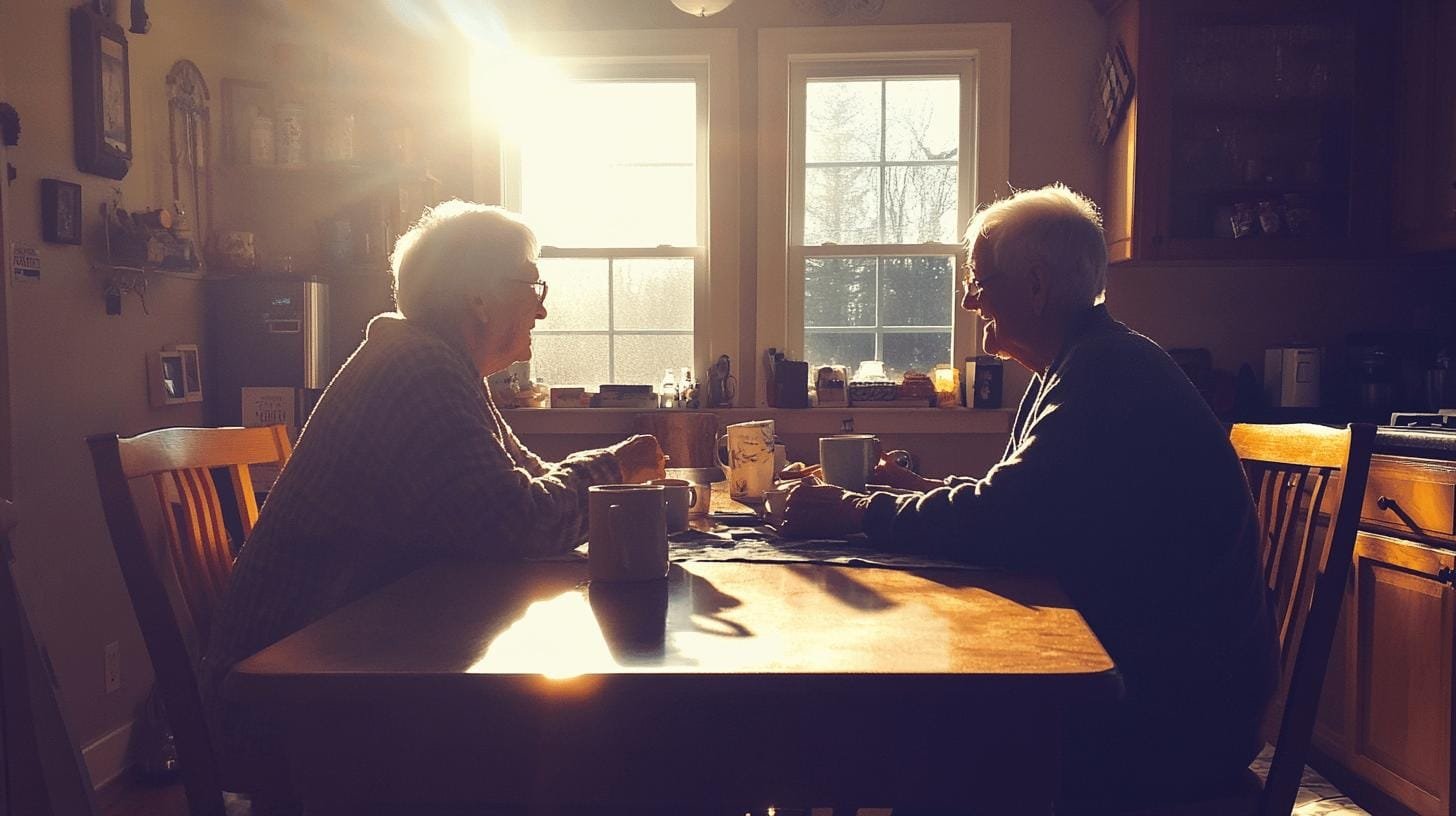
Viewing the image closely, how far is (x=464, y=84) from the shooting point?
3832 millimetres

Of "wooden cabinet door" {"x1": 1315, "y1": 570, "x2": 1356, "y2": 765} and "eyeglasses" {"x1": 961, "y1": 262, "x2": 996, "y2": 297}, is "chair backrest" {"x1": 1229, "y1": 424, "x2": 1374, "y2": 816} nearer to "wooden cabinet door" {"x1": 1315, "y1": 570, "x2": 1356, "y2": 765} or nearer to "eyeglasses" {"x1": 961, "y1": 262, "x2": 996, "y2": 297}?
"eyeglasses" {"x1": 961, "y1": 262, "x2": 996, "y2": 297}

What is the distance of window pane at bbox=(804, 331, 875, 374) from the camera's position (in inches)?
155

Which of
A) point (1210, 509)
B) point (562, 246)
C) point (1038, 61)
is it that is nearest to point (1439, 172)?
point (1038, 61)

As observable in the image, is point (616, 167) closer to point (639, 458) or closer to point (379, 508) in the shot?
point (639, 458)

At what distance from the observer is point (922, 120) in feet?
12.8

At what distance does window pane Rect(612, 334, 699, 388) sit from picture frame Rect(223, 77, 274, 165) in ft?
4.82

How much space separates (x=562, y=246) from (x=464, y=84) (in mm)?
693

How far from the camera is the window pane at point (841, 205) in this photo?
3.92m

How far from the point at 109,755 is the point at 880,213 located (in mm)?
3061

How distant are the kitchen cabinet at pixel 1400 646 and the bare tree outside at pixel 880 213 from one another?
1.68m

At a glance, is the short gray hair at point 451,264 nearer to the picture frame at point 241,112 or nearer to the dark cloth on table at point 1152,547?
the dark cloth on table at point 1152,547

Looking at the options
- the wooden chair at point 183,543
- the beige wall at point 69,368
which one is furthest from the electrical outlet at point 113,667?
the wooden chair at point 183,543

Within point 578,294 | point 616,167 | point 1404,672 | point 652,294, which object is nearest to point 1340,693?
point 1404,672

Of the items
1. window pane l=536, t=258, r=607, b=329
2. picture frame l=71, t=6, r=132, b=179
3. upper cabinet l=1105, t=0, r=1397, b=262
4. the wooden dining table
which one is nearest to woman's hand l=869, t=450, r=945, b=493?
the wooden dining table
